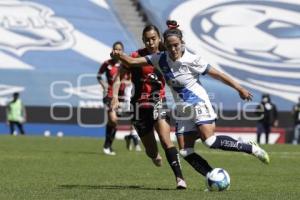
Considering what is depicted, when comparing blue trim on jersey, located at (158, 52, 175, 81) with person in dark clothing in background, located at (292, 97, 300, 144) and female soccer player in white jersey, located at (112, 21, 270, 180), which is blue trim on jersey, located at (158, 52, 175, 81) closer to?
female soccer player in white jersey, located at (112, 21, 270, 180)

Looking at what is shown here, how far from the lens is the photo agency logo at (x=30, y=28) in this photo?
3812 cm

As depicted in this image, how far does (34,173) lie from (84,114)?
2076 cm

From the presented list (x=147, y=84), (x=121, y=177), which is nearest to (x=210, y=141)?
(x=147, y=84)

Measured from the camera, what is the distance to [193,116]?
1071cm

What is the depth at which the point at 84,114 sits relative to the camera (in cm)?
3431

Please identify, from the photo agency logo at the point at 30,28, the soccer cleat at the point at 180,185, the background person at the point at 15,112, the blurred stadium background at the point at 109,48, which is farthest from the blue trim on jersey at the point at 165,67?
the photo agency logo at the point at 30,28

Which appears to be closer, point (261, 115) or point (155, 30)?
point (155, 30)

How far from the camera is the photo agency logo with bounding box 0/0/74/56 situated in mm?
38125

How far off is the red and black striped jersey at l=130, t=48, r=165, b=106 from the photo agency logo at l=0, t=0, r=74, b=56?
26.3 meters

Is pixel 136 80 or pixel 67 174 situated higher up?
pixel 136 80

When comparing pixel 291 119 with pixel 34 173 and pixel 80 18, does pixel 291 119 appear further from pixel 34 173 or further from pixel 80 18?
pixel 34 173

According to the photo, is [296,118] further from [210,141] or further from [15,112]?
[210,141]

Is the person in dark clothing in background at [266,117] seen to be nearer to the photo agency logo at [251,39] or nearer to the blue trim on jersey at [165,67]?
the photo agency logo at [251,39]

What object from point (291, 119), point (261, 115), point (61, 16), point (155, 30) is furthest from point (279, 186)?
point (61, 16)
